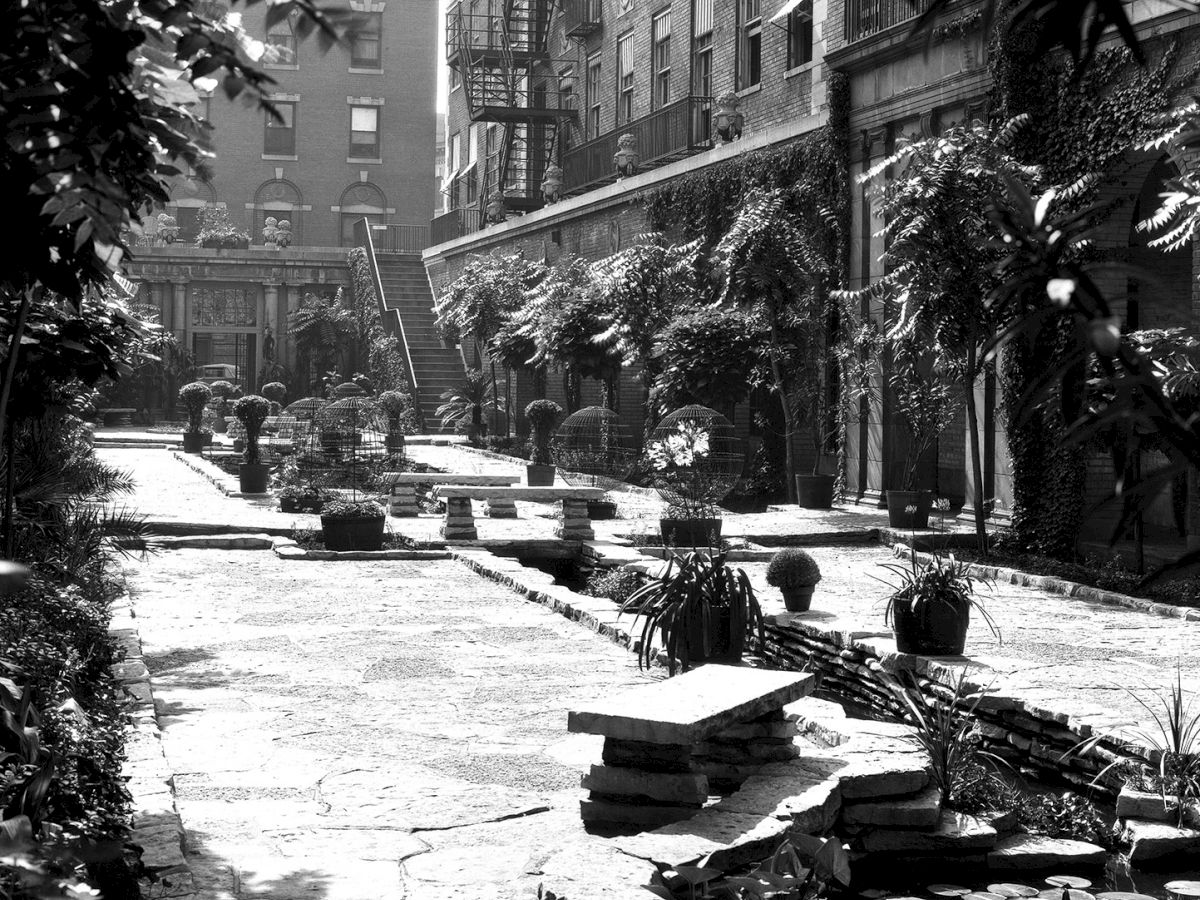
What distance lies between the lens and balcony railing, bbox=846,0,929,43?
17969mm

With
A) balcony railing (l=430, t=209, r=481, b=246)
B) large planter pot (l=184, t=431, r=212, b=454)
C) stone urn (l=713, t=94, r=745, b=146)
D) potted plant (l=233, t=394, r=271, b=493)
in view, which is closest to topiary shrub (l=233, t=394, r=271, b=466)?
potted plant (l=233, t=394, r=271, b=493)

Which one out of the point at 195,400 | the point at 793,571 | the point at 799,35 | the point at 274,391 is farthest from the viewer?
the point at 274,391

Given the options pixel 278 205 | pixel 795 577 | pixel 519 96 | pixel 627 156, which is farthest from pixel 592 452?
pixel 278 205

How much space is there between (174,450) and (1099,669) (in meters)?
25.2

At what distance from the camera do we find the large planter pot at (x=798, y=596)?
33.0 feet

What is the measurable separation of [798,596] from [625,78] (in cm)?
2275

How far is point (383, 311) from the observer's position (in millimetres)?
41188

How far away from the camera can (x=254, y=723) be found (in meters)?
6.91

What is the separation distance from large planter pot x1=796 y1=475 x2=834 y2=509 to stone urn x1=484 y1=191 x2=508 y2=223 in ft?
64.3

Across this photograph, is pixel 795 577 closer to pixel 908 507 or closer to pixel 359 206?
pixel 908 507

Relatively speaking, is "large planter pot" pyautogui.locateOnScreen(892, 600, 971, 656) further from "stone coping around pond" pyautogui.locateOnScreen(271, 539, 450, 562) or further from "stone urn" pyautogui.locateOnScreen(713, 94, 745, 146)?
"stone urn" pyautogui.locateOnScreen(713, 94, 745, 146)

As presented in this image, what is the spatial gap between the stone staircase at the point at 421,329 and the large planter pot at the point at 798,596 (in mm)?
25934

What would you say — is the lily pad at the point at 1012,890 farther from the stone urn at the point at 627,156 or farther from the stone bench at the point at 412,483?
the stone urn at the point at 627,156

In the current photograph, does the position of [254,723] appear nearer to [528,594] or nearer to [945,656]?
[945,656]
